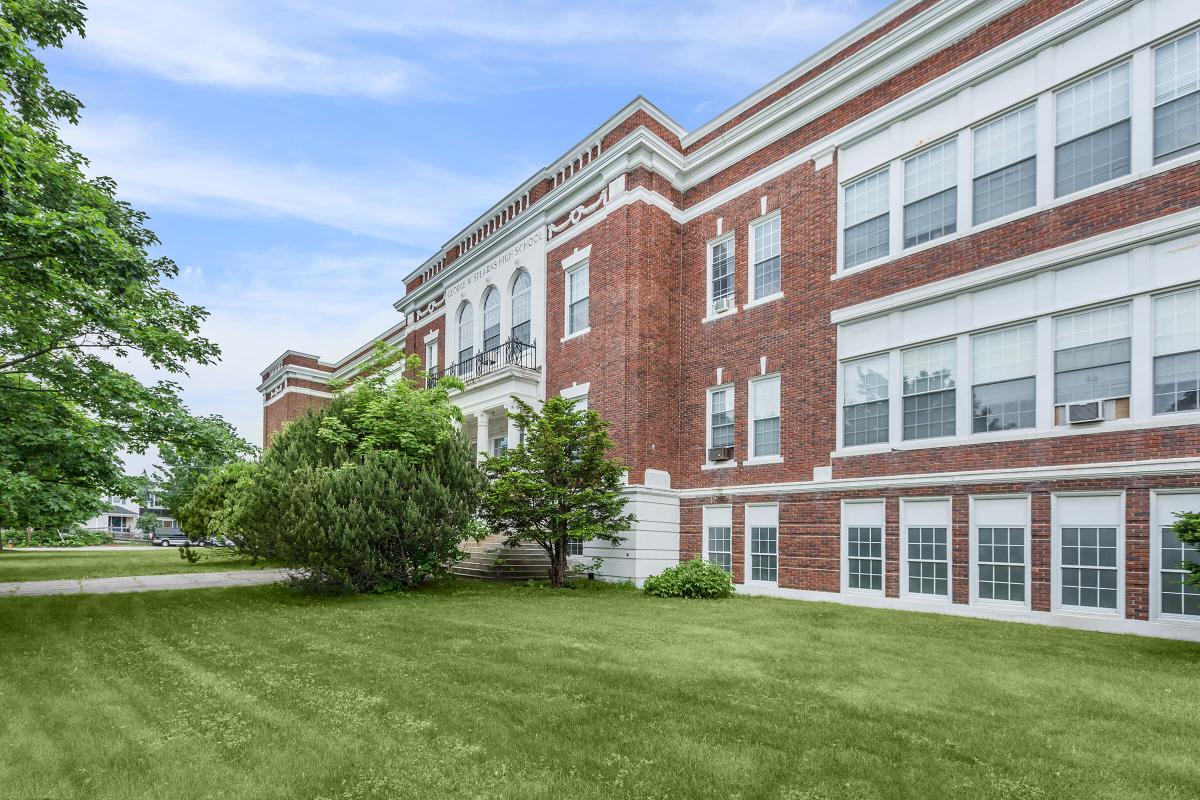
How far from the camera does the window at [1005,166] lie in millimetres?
12000

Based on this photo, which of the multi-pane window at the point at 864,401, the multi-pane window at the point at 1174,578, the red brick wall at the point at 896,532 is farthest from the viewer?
the multi-pane window at the point at 864,401

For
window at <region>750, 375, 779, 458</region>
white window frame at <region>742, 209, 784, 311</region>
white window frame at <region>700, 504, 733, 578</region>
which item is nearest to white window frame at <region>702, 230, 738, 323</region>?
white window frame at <region>742, 209, 784, 311</region>

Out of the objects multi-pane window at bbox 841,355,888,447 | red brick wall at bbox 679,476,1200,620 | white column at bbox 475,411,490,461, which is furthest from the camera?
white column at bbox 475,411,490,461

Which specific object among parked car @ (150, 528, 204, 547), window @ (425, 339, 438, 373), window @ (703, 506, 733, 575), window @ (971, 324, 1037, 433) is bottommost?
parked car @ (150, 528, 204, 547)

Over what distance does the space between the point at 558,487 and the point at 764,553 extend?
4.95m

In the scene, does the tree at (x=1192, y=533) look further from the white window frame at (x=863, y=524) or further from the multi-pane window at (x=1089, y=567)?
the white window frame at (x=863, y=524)

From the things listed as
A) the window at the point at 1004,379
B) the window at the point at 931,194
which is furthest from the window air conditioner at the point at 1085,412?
the window at the point at 931,194

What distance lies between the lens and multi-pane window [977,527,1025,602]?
1137 centimetres

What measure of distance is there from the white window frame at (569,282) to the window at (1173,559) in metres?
12.9

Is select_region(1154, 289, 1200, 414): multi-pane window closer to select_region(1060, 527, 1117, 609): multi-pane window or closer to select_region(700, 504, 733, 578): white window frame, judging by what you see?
select_region(1060, 527, 1117, 609): multi-pane window

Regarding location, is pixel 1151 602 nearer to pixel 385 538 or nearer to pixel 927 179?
pixel 927 179

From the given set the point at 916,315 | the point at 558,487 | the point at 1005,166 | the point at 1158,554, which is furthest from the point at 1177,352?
the point at 558,487

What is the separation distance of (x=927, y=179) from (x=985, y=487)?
617 centimetres

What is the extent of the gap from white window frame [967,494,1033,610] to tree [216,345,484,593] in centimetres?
1002
